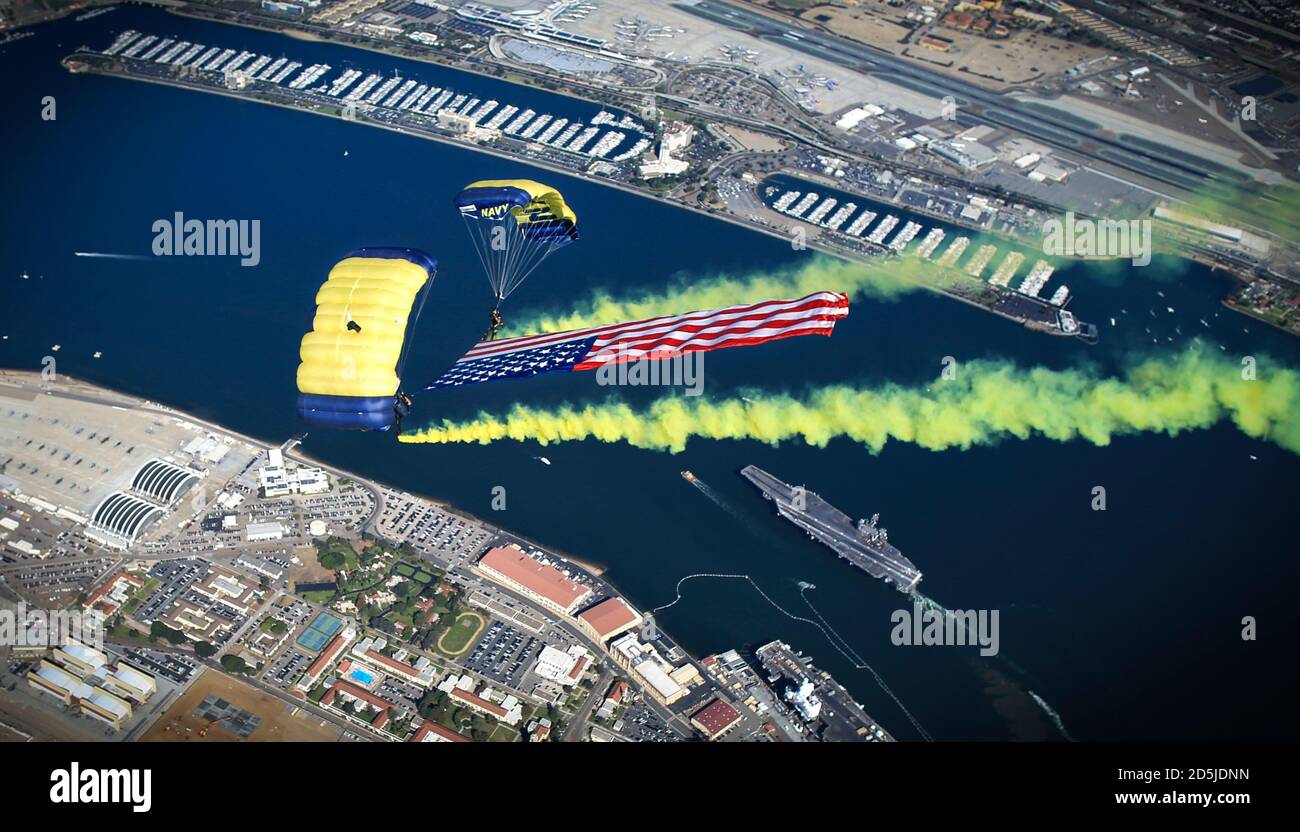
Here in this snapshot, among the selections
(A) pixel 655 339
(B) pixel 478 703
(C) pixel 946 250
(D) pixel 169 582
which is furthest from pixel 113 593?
(C) pixel 946 250

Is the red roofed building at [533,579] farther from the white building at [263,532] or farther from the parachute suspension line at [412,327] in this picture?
the parachute suspension line at [412,327]

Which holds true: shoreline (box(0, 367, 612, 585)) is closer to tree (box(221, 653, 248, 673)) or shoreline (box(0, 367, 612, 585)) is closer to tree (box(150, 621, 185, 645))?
tree (box(221, 653, 248, 673))

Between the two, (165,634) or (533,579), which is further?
(533,579)

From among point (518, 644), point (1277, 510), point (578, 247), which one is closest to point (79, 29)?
point (578, 247)

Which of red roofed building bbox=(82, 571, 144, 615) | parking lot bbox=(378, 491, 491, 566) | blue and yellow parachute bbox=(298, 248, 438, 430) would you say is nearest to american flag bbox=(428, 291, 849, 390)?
blue and yellow parachute bbox=(298, 248, 438, 430)

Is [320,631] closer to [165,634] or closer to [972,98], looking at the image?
[165,634]

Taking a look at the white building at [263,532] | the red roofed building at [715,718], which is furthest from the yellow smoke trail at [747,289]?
the red roofed building at [715,718]
